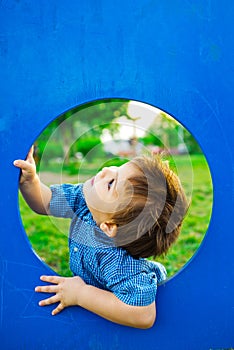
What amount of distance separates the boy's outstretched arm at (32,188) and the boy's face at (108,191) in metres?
0.13

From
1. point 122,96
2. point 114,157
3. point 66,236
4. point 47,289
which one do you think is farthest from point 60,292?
point 114,157

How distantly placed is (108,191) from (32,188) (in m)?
0.22

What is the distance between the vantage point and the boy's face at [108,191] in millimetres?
1540

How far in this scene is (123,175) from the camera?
1541 millimetres

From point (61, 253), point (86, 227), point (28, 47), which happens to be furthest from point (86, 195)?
point (61, 253)

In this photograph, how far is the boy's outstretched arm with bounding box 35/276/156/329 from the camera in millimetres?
1490

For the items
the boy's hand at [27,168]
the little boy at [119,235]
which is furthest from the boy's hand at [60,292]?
the boy's hand at [27,168]

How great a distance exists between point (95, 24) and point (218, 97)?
0.40 meters

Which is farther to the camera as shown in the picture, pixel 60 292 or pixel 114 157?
pixel 114 157

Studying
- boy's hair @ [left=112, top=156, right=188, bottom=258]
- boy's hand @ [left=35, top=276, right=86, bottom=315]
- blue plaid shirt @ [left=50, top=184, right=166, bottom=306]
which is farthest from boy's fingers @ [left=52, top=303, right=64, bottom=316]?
boy's hair @ [left=112, top=156, right=188, bottom=258]

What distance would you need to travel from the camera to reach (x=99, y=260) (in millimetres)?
1577

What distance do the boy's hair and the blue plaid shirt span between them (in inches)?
1.7

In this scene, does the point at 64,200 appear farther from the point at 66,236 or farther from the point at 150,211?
the point at 66,236

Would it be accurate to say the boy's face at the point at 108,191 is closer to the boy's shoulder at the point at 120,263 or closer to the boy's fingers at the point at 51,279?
the boy's shoulder at the point at 120,263
